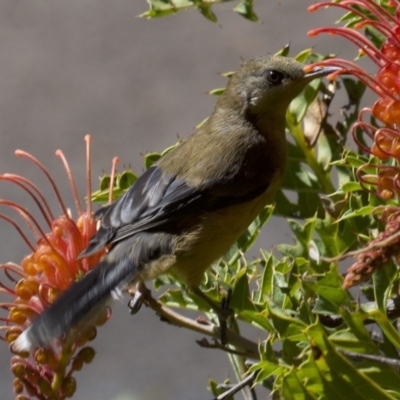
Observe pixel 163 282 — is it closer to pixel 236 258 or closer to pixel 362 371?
pixel 236 258

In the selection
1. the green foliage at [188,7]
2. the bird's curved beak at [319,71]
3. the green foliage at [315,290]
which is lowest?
the green foliage at [315,290]

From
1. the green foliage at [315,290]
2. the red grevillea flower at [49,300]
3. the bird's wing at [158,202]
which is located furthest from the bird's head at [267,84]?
the red grevillea flower at [49,300]

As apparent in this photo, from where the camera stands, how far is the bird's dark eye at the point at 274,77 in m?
2.42

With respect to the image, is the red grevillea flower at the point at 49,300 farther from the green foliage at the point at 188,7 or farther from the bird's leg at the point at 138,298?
the green foliage at the point at 188,7

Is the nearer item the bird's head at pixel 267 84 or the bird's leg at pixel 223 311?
the bird's leg at pixel 223 311

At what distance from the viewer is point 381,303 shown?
1396mm

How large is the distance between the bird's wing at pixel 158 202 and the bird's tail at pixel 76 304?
0.42 ft

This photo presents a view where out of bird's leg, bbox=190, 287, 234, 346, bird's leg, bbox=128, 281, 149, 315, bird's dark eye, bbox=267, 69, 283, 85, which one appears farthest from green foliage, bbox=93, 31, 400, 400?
bird's dark eye, bbox=267, 69, 283, 85

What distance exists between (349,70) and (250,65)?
3.71 ft

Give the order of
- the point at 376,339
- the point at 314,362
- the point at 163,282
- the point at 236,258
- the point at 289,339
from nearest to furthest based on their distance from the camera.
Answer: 1. the point at 314,362
2. the point at 289,339
3. the point at 376,339
4. the point at 236,258
5. the point at 163,282

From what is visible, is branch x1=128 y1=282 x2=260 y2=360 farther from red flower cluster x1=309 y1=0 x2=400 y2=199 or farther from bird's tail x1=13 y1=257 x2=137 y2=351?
red flower cluster x1=309 y1=0 x2=400 y2=199

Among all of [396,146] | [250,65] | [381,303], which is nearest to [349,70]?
[396,146]

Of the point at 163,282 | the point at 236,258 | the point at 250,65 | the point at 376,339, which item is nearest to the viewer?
the point at 376,339

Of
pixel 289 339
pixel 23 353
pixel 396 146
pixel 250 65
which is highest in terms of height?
pixel 250 65
